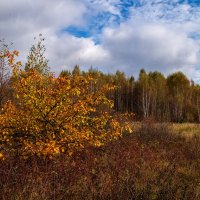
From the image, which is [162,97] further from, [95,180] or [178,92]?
[95,180]

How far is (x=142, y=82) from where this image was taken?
60.6m

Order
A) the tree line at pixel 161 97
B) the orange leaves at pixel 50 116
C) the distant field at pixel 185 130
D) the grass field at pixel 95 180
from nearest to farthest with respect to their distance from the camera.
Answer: the grass field at pixel 95 180, the orange leaves at pixel 50 116, the distant field at pixel 185 130, the tree line at pixel 161 97

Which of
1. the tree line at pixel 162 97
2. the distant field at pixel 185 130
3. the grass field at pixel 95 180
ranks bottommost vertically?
the grass field at pixel 95 180

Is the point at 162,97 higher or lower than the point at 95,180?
higher

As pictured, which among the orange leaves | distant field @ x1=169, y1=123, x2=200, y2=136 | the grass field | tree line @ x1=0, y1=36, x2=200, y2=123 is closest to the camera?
the grass field

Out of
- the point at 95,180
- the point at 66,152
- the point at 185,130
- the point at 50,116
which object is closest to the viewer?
the point at 95,180

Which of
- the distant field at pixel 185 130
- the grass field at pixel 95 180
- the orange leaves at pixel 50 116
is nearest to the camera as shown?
the grass field at pixel 95 180

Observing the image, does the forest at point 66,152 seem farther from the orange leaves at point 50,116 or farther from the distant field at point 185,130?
the distant field at point 185,130

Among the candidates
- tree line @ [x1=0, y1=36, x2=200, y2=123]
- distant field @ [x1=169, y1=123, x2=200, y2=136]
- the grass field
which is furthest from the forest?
tree line @ [x1=0, y1=36, x2=200, y2=123]

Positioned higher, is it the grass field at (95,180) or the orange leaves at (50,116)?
the orange leaves at (50,116)

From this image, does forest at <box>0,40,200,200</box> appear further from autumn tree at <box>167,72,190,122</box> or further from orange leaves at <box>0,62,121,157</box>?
autumn tree at <box>167,72,190,122</box>

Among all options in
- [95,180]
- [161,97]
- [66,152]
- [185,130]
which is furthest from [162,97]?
[95,180]

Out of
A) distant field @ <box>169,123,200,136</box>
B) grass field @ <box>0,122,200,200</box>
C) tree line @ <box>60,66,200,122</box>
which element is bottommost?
grass field @ <box>0,122,200,200</box>

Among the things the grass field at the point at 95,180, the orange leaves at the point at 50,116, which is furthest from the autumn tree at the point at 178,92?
the orange leaves at the point at 50,116
